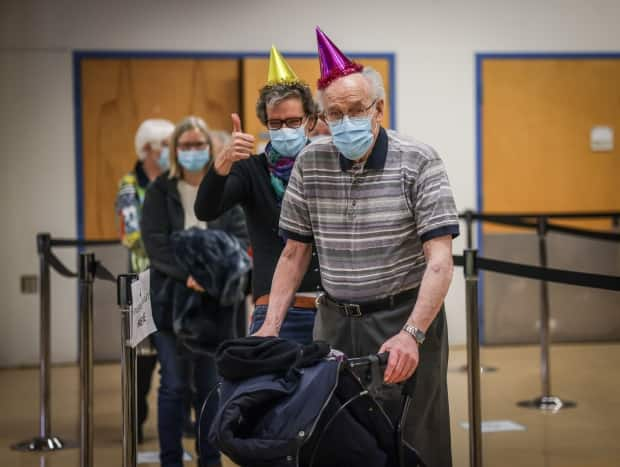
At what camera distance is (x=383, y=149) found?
2863 millimetres

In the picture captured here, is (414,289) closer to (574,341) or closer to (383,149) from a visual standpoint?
(383,149)

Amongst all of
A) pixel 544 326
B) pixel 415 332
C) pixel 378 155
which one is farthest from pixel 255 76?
pixel 415 332

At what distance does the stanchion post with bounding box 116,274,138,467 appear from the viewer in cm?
330

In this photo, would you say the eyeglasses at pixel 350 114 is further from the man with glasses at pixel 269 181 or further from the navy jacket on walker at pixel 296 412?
the navy jacket on walker at pixel 296 412

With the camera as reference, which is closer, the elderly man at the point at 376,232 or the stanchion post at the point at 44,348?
the elderly man at the point at 376,232

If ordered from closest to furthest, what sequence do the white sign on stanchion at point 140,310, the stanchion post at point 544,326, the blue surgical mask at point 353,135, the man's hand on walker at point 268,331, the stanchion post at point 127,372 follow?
the blue surgical mask at point 353,135 → the man's hand on walker at point 268,331 → the white sign on stanchion at point 140,310 → the stanchion post at point 127,372 → the stanchion post at point 544,326

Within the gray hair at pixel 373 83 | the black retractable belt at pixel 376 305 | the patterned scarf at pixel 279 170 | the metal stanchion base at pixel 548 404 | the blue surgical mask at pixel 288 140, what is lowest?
the metal stanchion base at pixel 548 404

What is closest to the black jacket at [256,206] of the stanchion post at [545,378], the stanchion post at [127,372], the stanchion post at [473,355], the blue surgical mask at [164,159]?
the stanchion post at [127,372]

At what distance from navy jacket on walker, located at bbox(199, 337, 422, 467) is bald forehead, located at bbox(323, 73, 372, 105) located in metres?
0.73

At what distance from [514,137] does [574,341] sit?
1.70 m

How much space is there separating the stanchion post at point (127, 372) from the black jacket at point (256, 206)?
1.37 feet

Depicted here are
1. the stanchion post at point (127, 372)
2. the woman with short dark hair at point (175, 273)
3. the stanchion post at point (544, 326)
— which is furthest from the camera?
the stanchion post at point (544, 326)

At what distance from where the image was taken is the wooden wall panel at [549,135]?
27.3ft

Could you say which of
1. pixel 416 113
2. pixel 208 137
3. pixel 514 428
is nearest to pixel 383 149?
pixel 208 137
